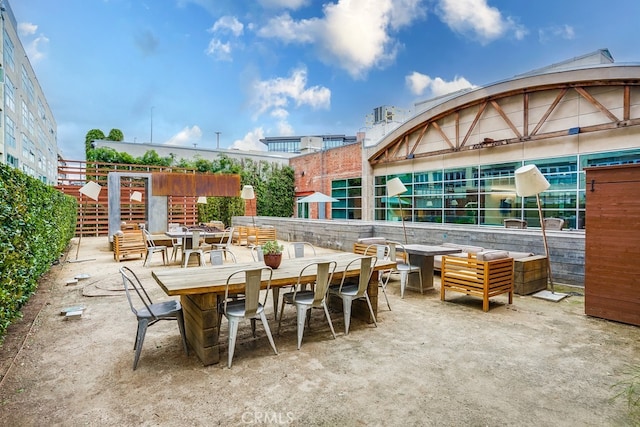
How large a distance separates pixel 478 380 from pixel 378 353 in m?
0.88

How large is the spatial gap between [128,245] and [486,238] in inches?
333

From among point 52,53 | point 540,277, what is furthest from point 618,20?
point 52,53

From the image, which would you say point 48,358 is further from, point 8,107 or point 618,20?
point 8,107

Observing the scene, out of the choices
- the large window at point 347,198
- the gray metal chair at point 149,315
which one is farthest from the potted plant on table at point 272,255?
the large window at point 347,198

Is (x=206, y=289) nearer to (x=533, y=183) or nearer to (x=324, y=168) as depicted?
(x=533, y=183)

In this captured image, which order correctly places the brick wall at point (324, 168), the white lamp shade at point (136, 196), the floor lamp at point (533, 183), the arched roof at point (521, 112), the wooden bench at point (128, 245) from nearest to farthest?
the floor lamp at point (533, 183) → the wooden bench at point (128, 245) → the arched roof at point (521, 112) → the white lamp shade at point (136, 196) → the brick wall at point (324, 168)

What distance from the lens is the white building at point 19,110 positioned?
71.0 feet

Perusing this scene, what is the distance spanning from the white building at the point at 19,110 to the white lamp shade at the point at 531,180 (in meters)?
22.2

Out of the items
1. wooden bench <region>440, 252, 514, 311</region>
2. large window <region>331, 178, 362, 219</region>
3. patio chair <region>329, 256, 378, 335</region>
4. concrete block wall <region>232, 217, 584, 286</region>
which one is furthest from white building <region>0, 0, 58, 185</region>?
wooden bench <region>440, 252, 514, 311</region>

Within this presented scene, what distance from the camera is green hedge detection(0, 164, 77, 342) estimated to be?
3139mm

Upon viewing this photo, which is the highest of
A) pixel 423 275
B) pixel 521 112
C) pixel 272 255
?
pixel 521 112

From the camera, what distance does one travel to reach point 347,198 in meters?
17.8

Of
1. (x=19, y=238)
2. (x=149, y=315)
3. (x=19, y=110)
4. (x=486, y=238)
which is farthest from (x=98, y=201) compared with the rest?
(x=19, y=110)

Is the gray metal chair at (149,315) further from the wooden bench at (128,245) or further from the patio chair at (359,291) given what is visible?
the wooden bench at (128,245)
